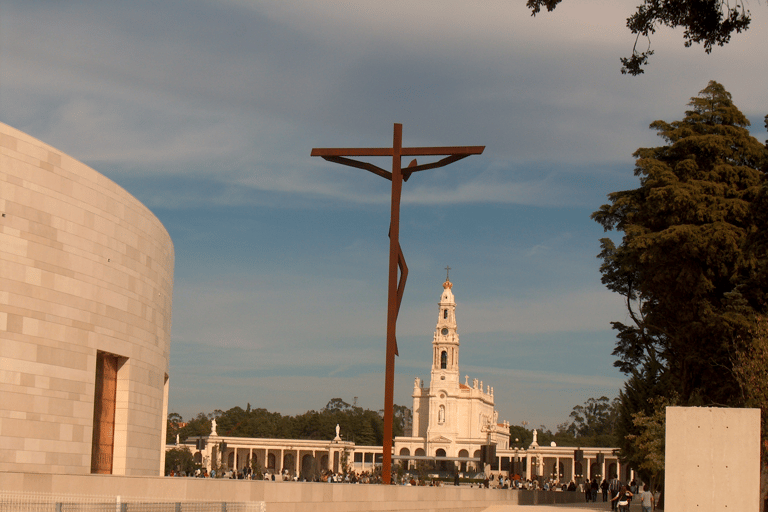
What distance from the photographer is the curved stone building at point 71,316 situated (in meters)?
20.2

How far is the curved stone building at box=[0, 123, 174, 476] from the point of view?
794 inches

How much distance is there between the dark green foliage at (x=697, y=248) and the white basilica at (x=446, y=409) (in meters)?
93.2

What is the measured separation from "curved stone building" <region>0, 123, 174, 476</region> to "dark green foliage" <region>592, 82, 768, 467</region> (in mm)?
17034

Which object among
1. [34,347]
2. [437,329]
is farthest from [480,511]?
[437,329]

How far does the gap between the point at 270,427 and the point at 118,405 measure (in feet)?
388

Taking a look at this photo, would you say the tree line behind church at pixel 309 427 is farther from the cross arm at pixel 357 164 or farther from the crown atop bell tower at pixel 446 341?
the cross arm at pixel 357 164

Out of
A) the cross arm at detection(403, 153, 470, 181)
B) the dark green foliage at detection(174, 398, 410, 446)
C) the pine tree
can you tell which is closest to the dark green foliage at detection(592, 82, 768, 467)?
the pine tree

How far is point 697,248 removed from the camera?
29.2 meters

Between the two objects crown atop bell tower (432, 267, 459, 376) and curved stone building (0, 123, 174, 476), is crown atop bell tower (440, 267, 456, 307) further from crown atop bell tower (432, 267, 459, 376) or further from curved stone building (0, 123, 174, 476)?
curved stone building (0, 123, 174, 476)

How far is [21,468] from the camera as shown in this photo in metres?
20.2

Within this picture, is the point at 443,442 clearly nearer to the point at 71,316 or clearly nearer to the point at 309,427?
the point at 309,427

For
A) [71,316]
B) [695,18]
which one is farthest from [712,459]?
[71,316]

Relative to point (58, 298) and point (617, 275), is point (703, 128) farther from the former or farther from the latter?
point (58, 298)

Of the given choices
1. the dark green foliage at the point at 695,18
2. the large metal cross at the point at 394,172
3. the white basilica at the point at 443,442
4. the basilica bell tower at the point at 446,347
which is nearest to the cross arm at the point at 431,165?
the large metal cross at the point at 394,172
